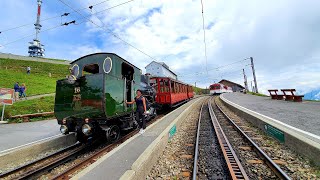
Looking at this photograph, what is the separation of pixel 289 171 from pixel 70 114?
608 centimetres

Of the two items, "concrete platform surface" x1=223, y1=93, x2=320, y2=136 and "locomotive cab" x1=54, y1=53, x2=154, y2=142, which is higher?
"locomotive cab" x1=54, y1=53, x2=154, y2=142

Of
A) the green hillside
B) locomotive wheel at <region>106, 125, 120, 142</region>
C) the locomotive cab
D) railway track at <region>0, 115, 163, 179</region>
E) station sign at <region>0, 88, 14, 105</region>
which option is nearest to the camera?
railway track at <region>0, 115, 163, 179</region>

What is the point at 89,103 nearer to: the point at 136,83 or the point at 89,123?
the point at 89,123

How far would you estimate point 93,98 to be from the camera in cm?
609

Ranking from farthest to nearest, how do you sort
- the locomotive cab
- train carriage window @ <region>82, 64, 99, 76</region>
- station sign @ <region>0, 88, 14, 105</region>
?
station sign @ <region>0, 88, 14, 105</region> < train carriage window @ <region>82, 64, 99, 76</region> < the locomotive cab

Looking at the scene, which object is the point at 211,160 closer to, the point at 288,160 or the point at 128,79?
the point at 288,160

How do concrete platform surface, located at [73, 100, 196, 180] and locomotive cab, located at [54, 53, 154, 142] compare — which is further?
locomotive cab, located at [54, 53, 154, 142]

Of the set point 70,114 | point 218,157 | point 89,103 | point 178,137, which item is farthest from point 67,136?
point 218,157

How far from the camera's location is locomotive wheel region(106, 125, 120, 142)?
6598 mm

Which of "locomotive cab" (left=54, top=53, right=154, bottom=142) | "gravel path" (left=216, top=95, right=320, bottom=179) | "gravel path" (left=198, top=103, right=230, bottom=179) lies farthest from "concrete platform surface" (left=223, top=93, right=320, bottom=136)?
"locomotive cab" (left=54, top=53, right=154, bottom=142)

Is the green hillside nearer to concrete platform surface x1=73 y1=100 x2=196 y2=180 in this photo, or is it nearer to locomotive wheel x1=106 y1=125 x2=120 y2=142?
locomotive wheel x1=106 y1=125 x2=120 y2=142

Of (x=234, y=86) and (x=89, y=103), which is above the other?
(x=234, y=86)

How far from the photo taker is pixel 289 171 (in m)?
4.21

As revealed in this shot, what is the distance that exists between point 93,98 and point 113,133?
5.28ft
